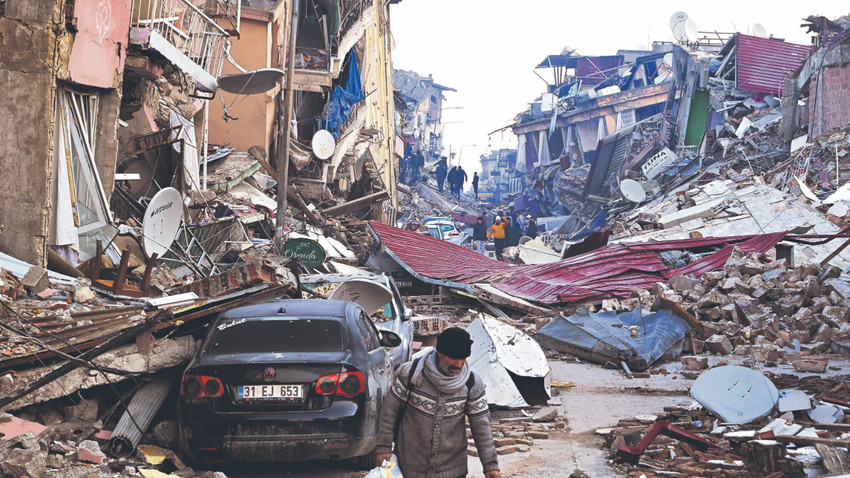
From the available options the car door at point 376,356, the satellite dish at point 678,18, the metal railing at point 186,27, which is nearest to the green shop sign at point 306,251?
the metal railing at point 186,27

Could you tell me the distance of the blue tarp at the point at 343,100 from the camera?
2727 cm

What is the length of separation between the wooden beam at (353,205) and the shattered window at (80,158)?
50.1 ft

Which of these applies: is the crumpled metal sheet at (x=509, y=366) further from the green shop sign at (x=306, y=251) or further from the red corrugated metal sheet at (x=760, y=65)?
the red corrugated metal sheet at (x=760, y=65)

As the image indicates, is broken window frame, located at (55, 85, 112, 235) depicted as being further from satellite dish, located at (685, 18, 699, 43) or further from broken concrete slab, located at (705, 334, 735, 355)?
satellite dish, located at (685, 18, 699, 43)

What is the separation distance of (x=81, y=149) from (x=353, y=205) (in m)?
16.7

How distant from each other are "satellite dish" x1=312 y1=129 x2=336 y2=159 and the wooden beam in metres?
1.87

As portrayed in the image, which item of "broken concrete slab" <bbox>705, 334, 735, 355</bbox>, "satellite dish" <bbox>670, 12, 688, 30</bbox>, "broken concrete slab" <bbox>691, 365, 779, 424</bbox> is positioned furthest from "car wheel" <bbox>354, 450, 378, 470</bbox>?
"satellite dish" <bbox>670, 12, 688, 30</bbox>

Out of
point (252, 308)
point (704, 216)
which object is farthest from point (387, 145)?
point (252, 308)

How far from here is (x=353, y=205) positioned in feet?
88.6

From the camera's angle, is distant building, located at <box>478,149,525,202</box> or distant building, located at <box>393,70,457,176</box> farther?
distant building, located at <box>478,149,525,202</box>

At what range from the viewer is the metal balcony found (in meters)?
12.3

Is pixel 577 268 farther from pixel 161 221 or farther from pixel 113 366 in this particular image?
pixel 113 366

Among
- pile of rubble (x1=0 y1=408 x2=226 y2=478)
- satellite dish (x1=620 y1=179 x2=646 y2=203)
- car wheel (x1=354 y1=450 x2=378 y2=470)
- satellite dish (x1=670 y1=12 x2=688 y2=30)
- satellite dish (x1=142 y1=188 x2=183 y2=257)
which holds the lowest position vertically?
car wheel (x1=354 y1=450 x2=378 y2=470)

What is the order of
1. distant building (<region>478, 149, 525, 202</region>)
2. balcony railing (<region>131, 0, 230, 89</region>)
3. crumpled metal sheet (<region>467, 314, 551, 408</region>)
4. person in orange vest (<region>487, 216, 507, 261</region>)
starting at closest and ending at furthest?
1. crumpled metal sheet (<region>467, 314, 551, 408</region>)
2. balcony railing (<region>131, 0, 230, 89</region>)
3. person in orange vest (<region>487, 216, 507, 261</region>)
4. distant building (<region>478, 149, 525, 202</region>)
